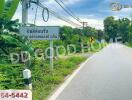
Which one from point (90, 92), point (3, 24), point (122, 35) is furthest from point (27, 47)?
point (122, 35)

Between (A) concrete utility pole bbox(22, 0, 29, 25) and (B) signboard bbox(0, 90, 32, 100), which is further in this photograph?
(A) concrete utility pole bbox(22, 0, 29, 25)

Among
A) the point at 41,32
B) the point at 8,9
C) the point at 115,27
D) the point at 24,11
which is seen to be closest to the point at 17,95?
the point at 8,9

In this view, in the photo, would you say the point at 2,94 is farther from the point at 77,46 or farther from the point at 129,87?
the point at 77,46

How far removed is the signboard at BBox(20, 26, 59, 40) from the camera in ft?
56.8

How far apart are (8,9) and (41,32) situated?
3.27 meters

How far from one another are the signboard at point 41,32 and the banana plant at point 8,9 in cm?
227

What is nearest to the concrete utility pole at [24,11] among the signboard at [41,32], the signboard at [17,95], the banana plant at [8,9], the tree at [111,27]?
the signboard at [41,32]

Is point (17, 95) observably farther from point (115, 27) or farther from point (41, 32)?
point (115, 27)

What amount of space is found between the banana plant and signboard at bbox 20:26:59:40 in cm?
227

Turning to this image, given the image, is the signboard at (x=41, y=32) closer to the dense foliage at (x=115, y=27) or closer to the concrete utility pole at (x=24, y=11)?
the concrete utility pole at (x=24, y=11)

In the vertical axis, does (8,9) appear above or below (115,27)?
above

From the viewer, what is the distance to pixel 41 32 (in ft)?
58.2

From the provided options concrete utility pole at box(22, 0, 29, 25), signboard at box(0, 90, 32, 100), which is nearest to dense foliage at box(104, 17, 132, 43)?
concrete utility pole at box(22, 0, 29, 25)

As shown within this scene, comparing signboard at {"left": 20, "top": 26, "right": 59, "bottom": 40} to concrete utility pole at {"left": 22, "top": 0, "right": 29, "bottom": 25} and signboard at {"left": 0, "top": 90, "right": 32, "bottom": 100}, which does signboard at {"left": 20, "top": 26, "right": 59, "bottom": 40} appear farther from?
signboard at {"left": 0, "top": 90, "right": 32, "bottom": 100}
